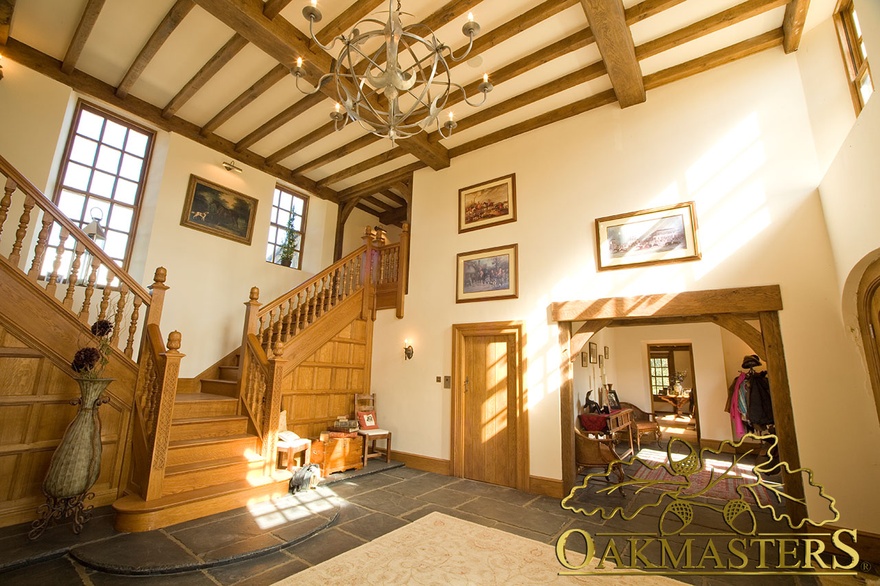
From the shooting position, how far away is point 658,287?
15.7 feet

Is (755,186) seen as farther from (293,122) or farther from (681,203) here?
(293,122)

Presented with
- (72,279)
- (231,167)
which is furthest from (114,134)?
(72,279)

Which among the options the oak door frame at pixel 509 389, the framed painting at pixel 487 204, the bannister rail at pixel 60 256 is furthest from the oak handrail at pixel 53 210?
the framed painting at pixel 487 204

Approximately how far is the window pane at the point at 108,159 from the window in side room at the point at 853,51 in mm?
9250

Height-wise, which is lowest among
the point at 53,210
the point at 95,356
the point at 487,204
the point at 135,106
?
the point at 95,356

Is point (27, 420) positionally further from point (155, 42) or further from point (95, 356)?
point (155, 42)

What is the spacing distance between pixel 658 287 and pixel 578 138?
244 cm

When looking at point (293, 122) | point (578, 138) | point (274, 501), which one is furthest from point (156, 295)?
point (578, 138)

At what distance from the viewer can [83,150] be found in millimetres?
5875

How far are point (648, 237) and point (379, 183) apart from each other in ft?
17.7

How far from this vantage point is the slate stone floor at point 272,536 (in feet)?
9.82

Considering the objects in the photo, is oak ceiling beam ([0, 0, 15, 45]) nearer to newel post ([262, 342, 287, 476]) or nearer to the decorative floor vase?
the decorative floor vase

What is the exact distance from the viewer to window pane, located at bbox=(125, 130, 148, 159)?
20.9ft

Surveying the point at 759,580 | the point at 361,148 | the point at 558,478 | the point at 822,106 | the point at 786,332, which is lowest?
the point at 759,580
